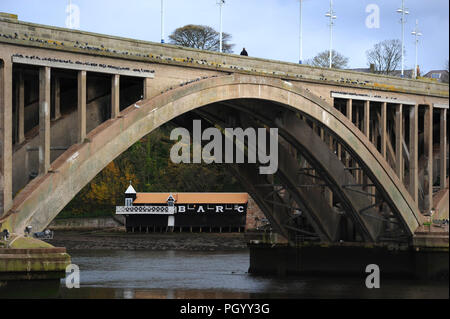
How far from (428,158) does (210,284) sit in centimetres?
1279

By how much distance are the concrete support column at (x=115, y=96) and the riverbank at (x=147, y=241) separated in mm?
50170

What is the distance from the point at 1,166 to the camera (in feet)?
95.6

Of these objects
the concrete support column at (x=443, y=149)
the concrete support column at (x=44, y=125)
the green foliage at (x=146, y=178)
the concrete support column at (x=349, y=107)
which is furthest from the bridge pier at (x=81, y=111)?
the green foliage at (x=146, y=178)

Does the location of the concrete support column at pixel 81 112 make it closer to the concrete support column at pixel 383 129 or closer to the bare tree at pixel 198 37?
the concrete support column at pixel 383 129

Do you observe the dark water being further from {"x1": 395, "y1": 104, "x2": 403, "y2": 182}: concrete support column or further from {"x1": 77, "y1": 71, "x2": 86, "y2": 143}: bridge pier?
{"x1": 77, "y1": 71, "x2": 86, "y2": 143}: bridge pier

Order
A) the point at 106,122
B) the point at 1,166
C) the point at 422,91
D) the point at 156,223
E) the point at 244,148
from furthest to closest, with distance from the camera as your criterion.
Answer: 1. the point at 156,223
2. the point at 422,91
3. the point at 244,148
4. the point at 106,122
5. the point at 1,166

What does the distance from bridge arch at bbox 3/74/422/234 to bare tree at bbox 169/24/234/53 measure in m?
53.2

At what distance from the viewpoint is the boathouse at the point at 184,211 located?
92875 millimetres

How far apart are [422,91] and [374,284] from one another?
10.2 m

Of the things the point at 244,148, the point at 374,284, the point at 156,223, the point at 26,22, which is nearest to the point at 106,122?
the point at 26,22

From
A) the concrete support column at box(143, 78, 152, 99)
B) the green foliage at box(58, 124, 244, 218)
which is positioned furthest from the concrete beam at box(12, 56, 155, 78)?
the green foliage at box(58, 124, 244, 218)

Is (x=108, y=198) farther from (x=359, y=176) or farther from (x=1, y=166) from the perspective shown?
(x=1, y=166)
